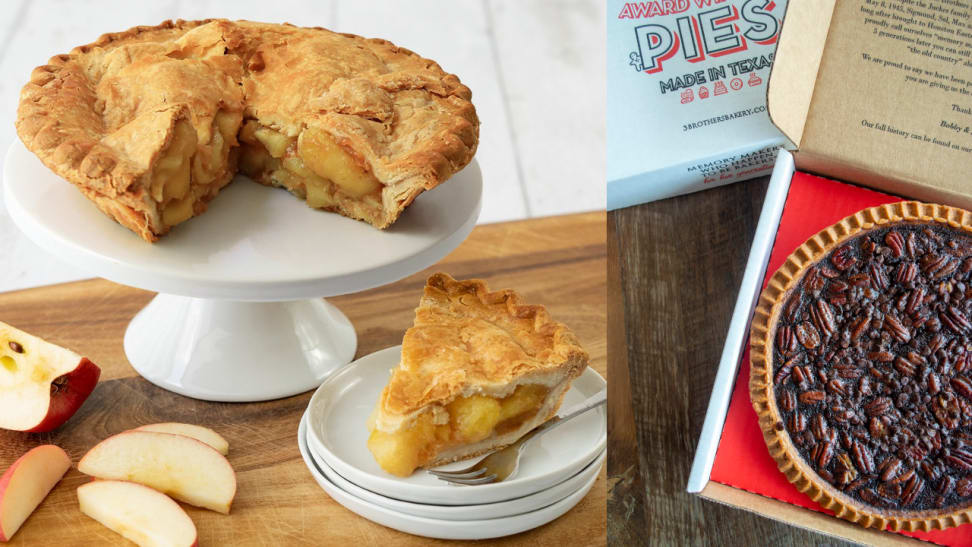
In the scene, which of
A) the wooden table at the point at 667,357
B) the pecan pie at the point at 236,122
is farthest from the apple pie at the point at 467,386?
the wooden table at the point at 667,357


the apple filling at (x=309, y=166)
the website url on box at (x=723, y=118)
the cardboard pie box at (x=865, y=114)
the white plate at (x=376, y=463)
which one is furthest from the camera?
the apple filling at (x=309, y=166)

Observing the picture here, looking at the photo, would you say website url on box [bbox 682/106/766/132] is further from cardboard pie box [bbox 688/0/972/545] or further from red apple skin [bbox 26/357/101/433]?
red apple skin [bbox 26/357/101/433]

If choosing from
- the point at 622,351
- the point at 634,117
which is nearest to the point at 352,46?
the point at 634,117

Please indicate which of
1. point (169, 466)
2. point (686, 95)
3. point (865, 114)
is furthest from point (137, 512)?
point (865, 114)

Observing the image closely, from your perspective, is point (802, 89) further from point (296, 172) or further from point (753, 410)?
point (296, 172)

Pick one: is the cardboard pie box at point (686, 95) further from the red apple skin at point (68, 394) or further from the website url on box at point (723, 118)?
the red apple skin at point (68, 394)

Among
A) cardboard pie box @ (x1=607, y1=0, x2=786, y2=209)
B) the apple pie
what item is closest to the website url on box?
cardboard pie box @ (x1=607, y1=0, x2=786, y2=209)

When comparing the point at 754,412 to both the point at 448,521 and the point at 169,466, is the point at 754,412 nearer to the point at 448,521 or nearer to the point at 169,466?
the point at 448,521
